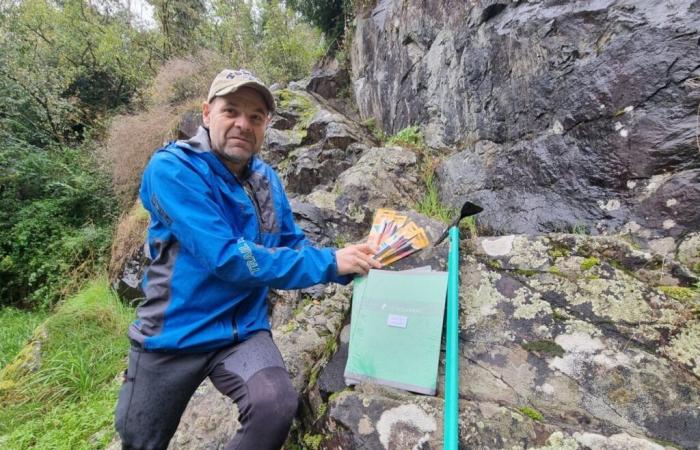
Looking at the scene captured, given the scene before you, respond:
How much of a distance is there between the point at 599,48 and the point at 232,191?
321 cm

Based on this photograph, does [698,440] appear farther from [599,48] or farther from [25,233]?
[25,233]

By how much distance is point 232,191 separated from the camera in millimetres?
1792

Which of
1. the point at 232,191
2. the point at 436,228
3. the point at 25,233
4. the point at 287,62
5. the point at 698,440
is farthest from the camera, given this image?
the point at 287,62

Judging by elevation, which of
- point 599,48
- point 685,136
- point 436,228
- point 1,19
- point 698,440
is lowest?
point 698,440

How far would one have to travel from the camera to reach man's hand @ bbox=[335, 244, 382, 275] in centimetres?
179

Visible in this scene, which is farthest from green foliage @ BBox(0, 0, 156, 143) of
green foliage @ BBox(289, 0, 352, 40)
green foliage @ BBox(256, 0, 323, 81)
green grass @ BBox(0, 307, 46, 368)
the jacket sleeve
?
the jacket sleeve

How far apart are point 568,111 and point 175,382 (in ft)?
11.5

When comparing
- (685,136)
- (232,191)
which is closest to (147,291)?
(232,191)

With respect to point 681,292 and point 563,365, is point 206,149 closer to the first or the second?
point 563,365

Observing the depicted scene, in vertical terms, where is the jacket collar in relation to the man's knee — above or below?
above

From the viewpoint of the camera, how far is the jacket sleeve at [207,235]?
149 centimetres

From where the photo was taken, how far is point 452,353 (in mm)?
1658

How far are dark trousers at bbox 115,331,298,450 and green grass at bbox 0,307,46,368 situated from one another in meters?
4.66

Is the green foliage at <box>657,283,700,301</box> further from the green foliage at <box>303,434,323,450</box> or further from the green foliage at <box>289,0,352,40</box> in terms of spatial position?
the green foliage at <box>289,0,352,40</box>
